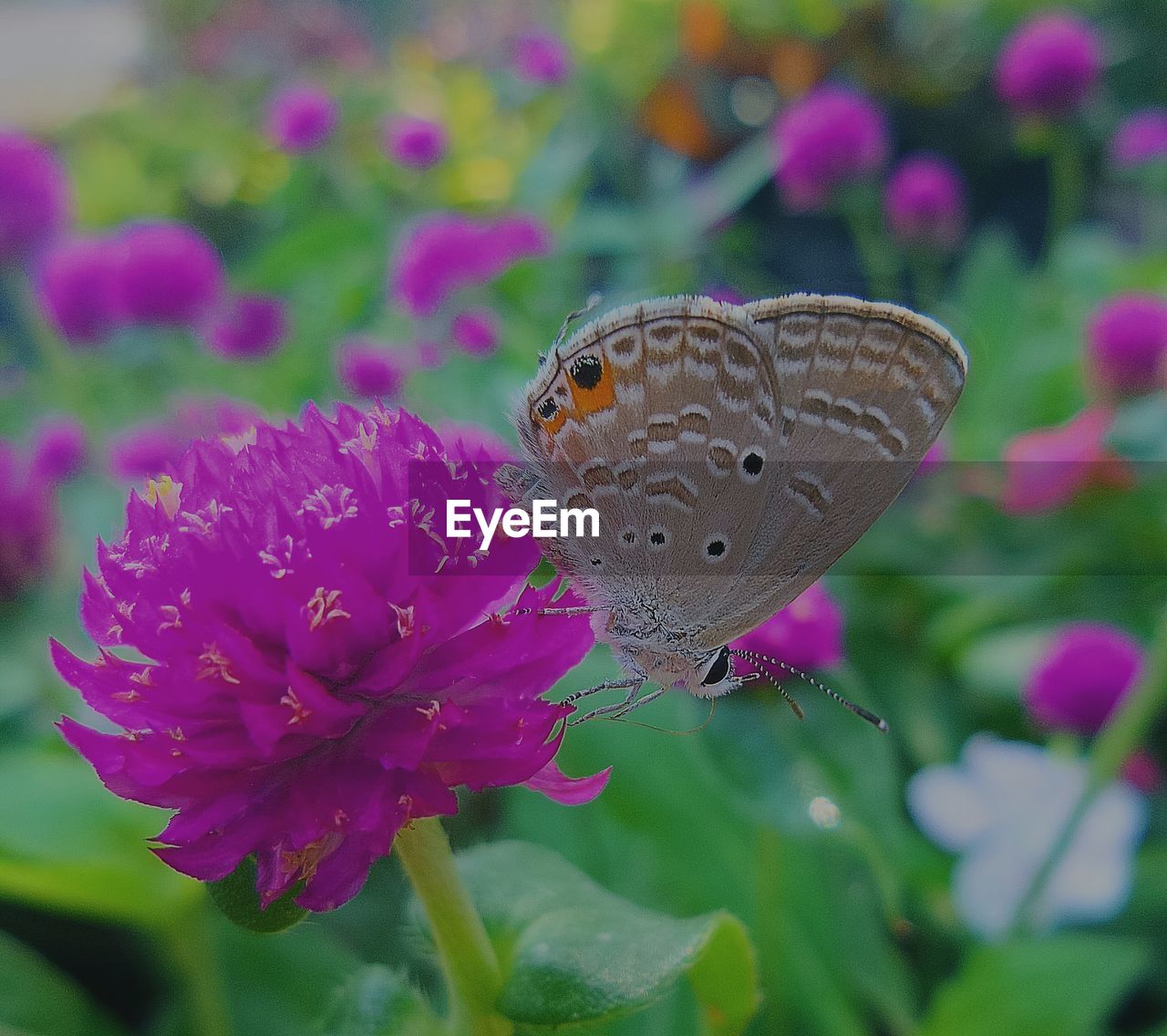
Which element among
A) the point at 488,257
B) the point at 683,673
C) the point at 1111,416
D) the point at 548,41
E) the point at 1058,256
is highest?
the point at 548,41

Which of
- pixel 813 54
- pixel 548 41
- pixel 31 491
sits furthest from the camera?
pixel 813 54

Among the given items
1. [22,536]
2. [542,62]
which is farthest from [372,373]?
[542,62]

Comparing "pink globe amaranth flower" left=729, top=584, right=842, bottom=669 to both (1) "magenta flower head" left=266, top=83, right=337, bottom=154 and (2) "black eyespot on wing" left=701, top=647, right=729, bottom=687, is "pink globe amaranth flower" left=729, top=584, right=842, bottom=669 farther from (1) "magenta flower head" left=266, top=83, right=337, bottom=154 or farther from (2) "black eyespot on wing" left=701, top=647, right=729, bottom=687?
(1) "magenta flower head" left=266, top=83, right=337, bottom=154

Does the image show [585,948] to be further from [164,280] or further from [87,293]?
[87,293]

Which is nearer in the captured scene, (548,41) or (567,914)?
(567,914)

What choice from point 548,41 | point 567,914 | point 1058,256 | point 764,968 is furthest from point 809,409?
point 548,41

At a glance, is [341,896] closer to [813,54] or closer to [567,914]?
[567,914]
